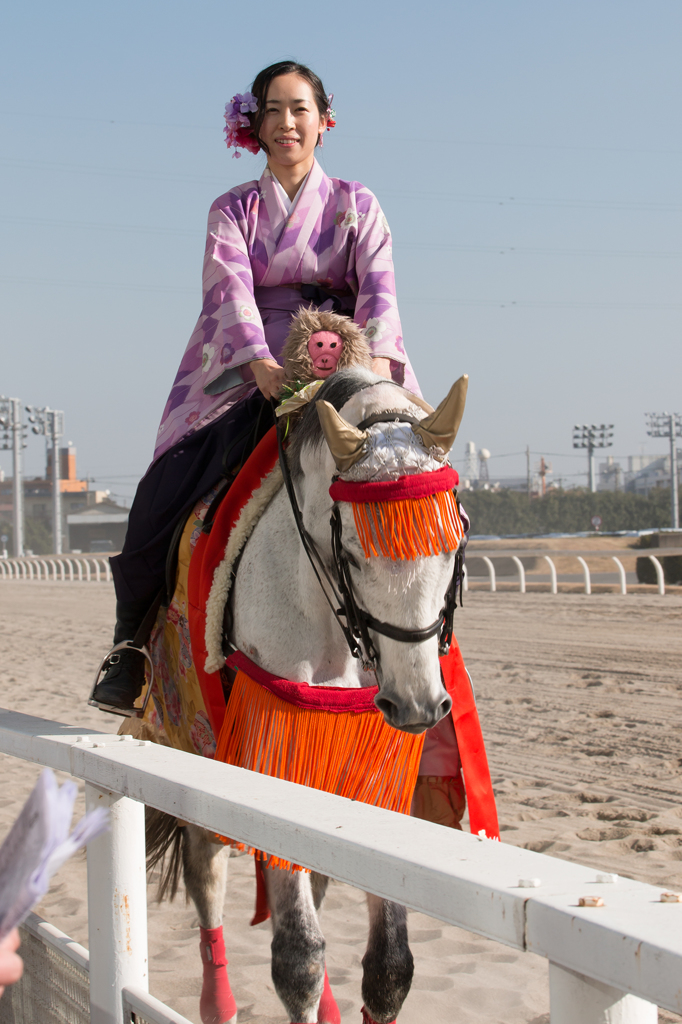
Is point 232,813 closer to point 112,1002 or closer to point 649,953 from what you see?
point 112,1002

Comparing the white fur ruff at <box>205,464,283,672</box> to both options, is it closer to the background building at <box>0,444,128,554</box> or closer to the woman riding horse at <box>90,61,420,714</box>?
the woman riding horse at <box>90,61,420,714</box>

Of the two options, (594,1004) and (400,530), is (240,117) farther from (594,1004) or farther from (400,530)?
(594,1004)

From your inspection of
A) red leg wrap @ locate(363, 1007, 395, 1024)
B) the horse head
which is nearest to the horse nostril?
the horse head

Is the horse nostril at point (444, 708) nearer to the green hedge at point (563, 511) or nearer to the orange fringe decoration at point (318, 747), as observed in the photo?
the orange fringe decoration at point (318, 747)

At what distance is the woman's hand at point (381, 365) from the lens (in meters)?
2.88

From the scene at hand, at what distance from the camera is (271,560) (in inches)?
100

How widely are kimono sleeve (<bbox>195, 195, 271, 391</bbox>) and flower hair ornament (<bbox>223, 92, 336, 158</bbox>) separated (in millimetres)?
338

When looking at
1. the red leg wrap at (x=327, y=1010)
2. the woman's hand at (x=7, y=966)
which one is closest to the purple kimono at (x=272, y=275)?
the red leg wrap at (x=327, y=1010)

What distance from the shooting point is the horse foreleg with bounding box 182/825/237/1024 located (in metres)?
2.97

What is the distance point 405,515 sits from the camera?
199 centimetres

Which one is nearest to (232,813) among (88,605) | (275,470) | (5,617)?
(275,470)

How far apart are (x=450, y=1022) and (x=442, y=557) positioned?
5.70ft

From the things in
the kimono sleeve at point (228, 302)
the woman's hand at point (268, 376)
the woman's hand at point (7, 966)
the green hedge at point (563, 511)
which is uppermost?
the kimono sleeve at point (228, 302)

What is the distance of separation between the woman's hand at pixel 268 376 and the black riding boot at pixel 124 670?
899 mm
